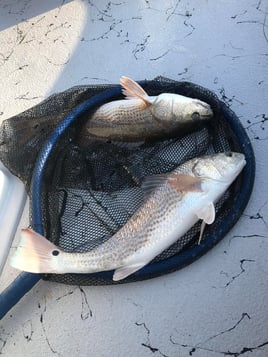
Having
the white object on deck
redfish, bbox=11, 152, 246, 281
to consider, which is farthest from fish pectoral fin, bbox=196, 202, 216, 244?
the white object on deck

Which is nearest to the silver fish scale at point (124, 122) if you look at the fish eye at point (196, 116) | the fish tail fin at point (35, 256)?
the fish eye at point (196, 116)

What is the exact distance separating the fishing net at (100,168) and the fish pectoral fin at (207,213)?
0.25 ft

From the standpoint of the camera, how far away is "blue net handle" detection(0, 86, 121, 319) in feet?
5.22

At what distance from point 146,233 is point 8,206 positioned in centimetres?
66

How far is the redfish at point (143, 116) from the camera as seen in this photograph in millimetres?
Answer: 1784

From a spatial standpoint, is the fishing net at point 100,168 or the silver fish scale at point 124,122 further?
the silver fish scale at point 124,122

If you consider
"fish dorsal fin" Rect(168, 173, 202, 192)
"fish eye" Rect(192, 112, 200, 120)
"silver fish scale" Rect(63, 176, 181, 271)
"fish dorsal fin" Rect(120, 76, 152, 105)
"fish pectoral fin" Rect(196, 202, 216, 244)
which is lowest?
"fish pectoral fin" Rect(196, 202, 216, 244)

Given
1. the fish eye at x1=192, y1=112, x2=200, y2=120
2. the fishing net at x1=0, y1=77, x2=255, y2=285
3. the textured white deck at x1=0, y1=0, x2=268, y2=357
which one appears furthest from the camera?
the fish eye at x1=192, y1=112, x2=200, y2=120

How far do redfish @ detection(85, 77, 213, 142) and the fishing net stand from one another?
0.03 meters

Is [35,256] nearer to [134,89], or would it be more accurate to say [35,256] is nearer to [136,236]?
[136,236]

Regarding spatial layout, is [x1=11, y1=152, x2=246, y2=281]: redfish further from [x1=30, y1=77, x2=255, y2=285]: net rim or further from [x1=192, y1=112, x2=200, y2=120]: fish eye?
[x1=192, y1=112, x2=200, y2=120]: fish eye

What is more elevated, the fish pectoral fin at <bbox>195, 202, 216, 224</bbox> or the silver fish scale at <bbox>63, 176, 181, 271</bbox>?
the silver fish scale at <bbox>63, 176, 181, 271</bbox>

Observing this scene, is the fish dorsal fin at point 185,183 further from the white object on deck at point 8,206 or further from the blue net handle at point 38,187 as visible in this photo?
the white object on deck at point 8,206

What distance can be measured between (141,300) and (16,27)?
181 centimetres
